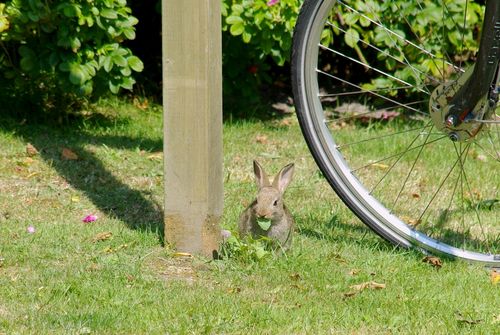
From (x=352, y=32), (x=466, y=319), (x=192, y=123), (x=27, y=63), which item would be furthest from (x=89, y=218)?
(x=352, y=32)

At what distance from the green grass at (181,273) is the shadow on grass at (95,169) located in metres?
0.01

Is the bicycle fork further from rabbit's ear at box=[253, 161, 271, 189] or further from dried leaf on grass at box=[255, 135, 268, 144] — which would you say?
dried leaf on grass at box=[255, 135, 268, 144]

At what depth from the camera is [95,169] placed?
5.88 metres

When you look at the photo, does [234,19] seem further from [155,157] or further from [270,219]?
[270,219]

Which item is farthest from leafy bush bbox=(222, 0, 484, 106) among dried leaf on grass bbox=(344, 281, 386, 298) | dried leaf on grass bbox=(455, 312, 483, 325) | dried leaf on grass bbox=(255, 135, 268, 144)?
dried leaf on grass bbox=(455, 312, 483, 325)

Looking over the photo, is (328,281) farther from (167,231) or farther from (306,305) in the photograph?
(167,231)

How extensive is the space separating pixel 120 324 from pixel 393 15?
389cm

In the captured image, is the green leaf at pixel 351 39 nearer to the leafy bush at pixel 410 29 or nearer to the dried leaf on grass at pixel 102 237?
the leafy bush at pixel 410 29

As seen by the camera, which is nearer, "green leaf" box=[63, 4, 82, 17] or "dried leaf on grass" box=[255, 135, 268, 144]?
"green leaf" box=[63, 4, 82, 17]

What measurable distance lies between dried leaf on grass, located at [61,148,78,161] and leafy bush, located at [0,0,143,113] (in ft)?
1.43

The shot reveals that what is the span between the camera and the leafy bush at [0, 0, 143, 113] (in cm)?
619

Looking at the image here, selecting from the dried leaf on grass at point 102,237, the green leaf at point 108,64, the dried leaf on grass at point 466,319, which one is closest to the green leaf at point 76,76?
the green leaf at point 108,64

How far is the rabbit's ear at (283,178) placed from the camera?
15.4 feet

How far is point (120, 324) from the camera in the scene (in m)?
3.75
